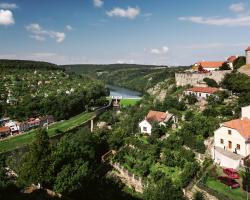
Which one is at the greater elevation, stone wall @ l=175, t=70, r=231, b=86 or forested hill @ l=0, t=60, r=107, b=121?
stone wall @ l=175, t=70, r=231, b=86

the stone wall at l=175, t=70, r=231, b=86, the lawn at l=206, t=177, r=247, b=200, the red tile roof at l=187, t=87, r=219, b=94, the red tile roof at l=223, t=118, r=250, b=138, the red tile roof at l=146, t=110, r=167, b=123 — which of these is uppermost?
the stone wall at l=175, t=70, r=231, b=86

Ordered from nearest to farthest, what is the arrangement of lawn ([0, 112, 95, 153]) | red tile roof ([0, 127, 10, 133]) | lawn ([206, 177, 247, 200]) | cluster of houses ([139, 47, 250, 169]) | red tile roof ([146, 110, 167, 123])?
1. lawn ([206, 177, 247, 200])
2. cluster of houses ([139, 47, 250, 169])
3. red tile roof ([146, 110, 167, 123])
4. lawn ([0, 112, 95, 153])
5. red tile roof ([0, 127, 10, 133])

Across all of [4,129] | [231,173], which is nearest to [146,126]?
[231,173]

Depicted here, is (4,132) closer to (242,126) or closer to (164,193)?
(242,126)

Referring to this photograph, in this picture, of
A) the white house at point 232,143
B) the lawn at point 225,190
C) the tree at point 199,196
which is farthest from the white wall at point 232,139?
the tree at point 199,196

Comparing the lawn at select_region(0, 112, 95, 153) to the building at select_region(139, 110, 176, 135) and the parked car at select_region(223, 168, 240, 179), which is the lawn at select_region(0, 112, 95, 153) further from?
the parked car at select_region(223, 168, 240, 179)

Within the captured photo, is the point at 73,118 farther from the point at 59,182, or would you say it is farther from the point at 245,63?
the point at 59,182

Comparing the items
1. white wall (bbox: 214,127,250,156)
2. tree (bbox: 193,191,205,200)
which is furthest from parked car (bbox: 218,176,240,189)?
white wall (bbox: 214,127,250,156)

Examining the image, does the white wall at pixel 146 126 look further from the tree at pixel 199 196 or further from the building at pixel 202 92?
the tree at pixel 199 196
